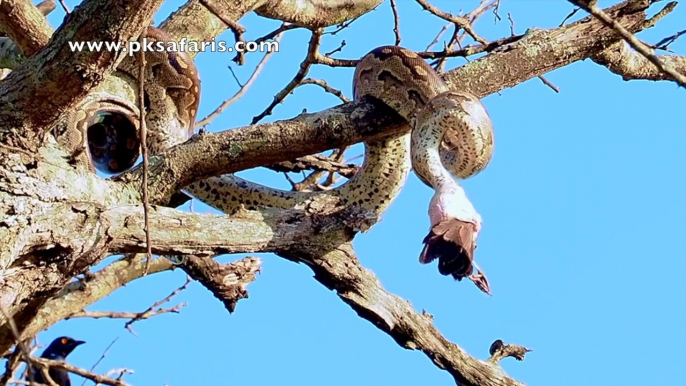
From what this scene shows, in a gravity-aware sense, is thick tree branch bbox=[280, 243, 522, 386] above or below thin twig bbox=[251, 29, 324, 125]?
below

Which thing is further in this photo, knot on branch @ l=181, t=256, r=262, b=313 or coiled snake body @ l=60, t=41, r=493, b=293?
knot on branch @ l=181, t=256, r=262, b=313

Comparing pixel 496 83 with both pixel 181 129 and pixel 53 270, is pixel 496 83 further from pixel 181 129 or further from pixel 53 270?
pixel 53 270

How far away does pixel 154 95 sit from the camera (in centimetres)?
568

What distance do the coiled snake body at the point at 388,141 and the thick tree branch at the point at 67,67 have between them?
2.48 feet

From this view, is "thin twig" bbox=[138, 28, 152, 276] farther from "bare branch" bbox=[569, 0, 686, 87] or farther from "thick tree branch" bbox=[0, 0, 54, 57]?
"thick tree branch" bbox=[0, 0, 54, 57]

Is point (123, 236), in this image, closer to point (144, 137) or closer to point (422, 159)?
point (144, 137)

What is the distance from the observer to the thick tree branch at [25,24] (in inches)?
198

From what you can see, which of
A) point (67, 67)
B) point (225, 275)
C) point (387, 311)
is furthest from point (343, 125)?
point (67, 67)

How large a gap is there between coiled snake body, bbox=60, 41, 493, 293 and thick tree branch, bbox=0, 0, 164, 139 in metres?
0.76

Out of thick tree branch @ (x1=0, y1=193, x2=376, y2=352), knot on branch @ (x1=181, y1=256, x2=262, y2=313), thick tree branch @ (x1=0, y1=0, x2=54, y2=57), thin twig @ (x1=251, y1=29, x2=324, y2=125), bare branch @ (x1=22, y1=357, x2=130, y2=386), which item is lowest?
bare branch @ (x1=22, y1=357, x2=130, y2=386)

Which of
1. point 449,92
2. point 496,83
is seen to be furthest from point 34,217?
point 496,83

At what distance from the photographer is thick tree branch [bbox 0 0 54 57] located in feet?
16.5

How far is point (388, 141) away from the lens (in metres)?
5.64

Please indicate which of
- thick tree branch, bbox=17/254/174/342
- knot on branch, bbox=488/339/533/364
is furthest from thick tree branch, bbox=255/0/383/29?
knot on branch, bbox=488/339/533/364
